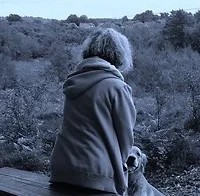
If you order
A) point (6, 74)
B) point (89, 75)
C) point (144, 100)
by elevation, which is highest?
point (89, 75)

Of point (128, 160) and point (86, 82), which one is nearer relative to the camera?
point (86, 82)

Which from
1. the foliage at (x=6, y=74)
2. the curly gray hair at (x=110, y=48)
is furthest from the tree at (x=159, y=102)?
the curly gray hair at (x=110, y=48)

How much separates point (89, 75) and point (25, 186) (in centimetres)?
101

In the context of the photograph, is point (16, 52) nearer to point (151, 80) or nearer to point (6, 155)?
point (151, 80)

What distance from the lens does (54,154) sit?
2.95m

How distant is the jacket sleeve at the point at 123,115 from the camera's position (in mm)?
2834

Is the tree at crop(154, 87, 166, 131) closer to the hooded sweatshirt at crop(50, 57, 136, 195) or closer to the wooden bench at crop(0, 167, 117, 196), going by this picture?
the wooden bench at crop(0, 167, 117, 196)

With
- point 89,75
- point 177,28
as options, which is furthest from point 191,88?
point 177,28

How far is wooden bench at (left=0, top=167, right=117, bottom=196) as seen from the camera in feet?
10.2

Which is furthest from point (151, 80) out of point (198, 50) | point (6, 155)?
point (6, 155)

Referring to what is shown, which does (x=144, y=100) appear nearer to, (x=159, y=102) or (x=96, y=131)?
(x=159, y=102)

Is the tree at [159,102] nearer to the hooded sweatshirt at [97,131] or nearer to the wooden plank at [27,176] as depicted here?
the wooden plank at [27,176]

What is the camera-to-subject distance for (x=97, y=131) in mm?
2859

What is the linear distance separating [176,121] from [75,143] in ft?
18.5
